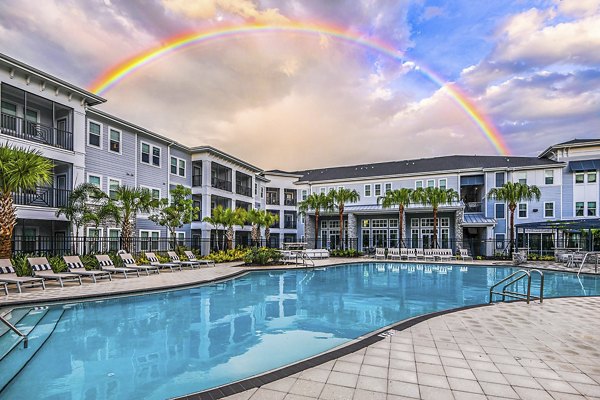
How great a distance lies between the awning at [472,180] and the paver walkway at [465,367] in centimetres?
2728

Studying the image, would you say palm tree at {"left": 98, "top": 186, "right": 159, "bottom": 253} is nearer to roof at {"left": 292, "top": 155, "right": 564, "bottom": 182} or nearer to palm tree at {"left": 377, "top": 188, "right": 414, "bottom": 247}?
palm tree at {"left": 377, "top": 188, "right": 414, "bottom": 247}

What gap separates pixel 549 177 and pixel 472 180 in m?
6.17

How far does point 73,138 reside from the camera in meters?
17.5

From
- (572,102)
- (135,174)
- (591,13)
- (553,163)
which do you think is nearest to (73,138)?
(135,174)

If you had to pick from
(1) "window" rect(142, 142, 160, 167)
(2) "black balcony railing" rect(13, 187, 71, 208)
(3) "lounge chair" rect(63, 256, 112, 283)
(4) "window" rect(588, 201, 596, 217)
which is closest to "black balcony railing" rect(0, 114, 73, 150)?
(2) "black balcony railing" rect(13, 187, 71, 208)

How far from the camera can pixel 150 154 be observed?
916 inches

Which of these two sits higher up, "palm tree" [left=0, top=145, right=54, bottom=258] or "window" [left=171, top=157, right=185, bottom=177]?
"window" [left=171, top=157, right=185, bottom=177]

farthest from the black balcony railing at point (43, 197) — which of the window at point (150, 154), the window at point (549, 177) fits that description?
the window at point (549, 177)

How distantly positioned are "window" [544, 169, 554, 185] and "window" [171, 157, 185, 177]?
105 feet

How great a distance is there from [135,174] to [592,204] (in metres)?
37.3

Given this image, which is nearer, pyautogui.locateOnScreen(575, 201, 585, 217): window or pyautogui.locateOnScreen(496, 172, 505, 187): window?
pyautogui.locateOnScreen(575, 201, 585, 217): window

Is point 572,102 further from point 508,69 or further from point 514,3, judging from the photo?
point 514,3

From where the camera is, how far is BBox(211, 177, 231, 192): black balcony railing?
28484mm

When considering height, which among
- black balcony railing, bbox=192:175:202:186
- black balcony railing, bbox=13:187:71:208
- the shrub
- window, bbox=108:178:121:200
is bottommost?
the shrub
